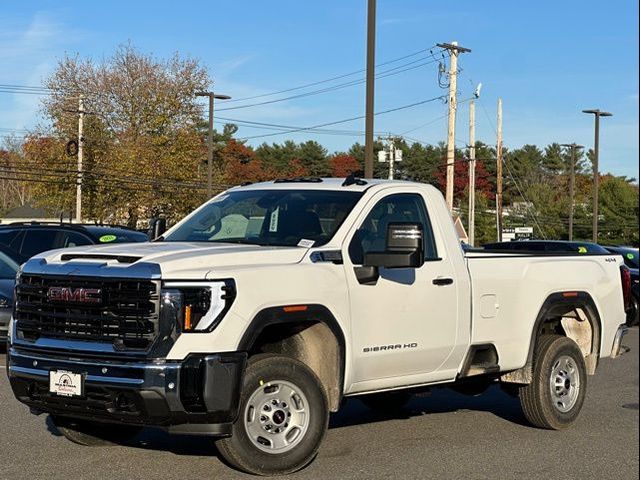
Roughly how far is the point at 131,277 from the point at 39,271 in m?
0.84

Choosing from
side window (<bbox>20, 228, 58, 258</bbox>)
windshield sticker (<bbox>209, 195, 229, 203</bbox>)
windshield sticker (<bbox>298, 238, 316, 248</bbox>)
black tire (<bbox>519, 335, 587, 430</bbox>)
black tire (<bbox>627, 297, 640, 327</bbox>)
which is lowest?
black tire (<bbox>519, 335, 587, 430</bbox>)

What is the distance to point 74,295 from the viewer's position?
636 cm

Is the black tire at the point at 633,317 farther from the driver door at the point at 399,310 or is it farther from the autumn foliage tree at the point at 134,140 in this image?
the autumn foliage tree at the point at 134,140

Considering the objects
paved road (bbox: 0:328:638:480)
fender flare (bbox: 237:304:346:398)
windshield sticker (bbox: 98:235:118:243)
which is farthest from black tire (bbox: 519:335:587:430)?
windshield sticker (bbox: 98:235:118:243)

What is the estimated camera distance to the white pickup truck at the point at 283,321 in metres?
6.12

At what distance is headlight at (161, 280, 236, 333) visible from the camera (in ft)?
20.0

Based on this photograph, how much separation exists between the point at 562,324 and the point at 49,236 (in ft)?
29.3

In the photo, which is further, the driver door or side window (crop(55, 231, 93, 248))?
side window (crop(55, 231, 93, 248))

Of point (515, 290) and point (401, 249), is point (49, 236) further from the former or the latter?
point (401, 249)

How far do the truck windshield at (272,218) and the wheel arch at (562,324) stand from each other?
212 centimetres

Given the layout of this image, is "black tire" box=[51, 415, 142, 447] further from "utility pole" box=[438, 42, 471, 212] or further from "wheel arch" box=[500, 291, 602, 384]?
"utility pole" box=[438, 42, 471, 212]

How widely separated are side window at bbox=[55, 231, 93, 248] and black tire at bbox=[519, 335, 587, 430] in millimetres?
8432

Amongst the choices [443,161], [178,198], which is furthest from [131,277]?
[443,161]

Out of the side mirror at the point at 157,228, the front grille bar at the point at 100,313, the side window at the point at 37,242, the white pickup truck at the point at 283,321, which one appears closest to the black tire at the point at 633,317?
the white pickup truck at the point at 283,321
